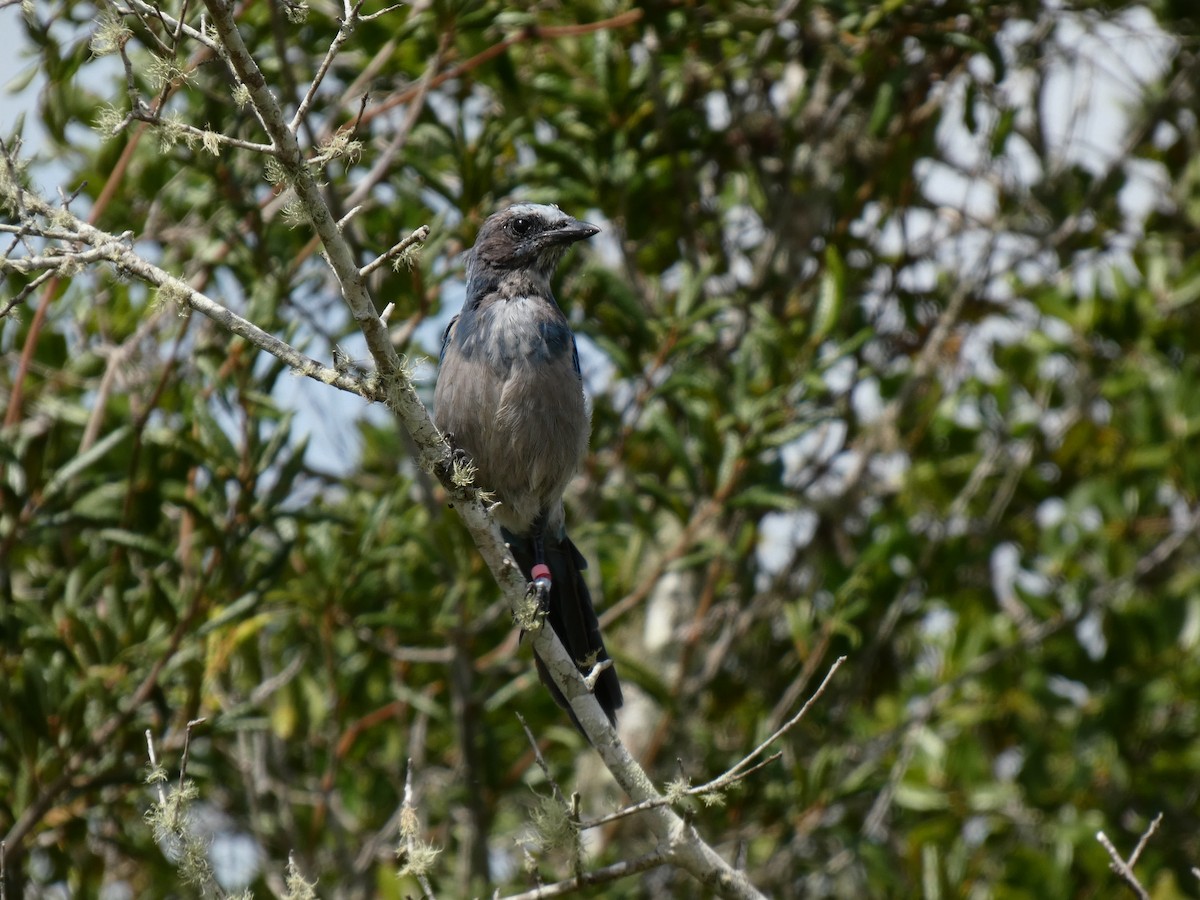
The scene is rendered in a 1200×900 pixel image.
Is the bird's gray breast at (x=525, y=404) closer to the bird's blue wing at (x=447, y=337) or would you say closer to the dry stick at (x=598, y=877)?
the bird's blue wing at (x=447, y=337)

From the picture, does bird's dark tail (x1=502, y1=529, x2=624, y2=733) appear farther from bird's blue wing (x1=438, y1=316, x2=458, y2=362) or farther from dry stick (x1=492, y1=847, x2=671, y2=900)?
dry stick (x1=492, y1=847, x2=671, y2=900)

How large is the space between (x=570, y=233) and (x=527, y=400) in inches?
26.7

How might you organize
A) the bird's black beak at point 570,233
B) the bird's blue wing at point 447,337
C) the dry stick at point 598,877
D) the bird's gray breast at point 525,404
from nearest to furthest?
the dry stick at point 598,877
the bird's gray breast at point 525,404
the bird's black beak at point 570,233
the bird's blue wing at point 447,337

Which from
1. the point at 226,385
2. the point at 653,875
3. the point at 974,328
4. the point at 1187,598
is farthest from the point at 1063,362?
the point at 226,385

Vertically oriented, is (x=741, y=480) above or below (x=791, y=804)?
above

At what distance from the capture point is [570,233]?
4.85 meters

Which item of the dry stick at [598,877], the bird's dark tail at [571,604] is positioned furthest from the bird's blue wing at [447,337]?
the dry stick at [598,877]

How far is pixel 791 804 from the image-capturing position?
18.5 feet

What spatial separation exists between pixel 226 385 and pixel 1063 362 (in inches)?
149

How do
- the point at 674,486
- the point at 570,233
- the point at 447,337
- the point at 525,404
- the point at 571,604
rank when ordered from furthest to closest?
the point at 674,486, the point at 447,337, the point at 570,233, the point at 571,604, the point at 525,404

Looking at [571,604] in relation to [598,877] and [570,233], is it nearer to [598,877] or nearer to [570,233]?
[570,233]

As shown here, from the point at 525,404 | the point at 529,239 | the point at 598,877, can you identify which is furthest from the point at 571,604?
the point at 598,877

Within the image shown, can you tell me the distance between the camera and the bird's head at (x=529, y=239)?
16.0 feet

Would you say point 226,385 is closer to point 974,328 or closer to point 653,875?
point 653,875
